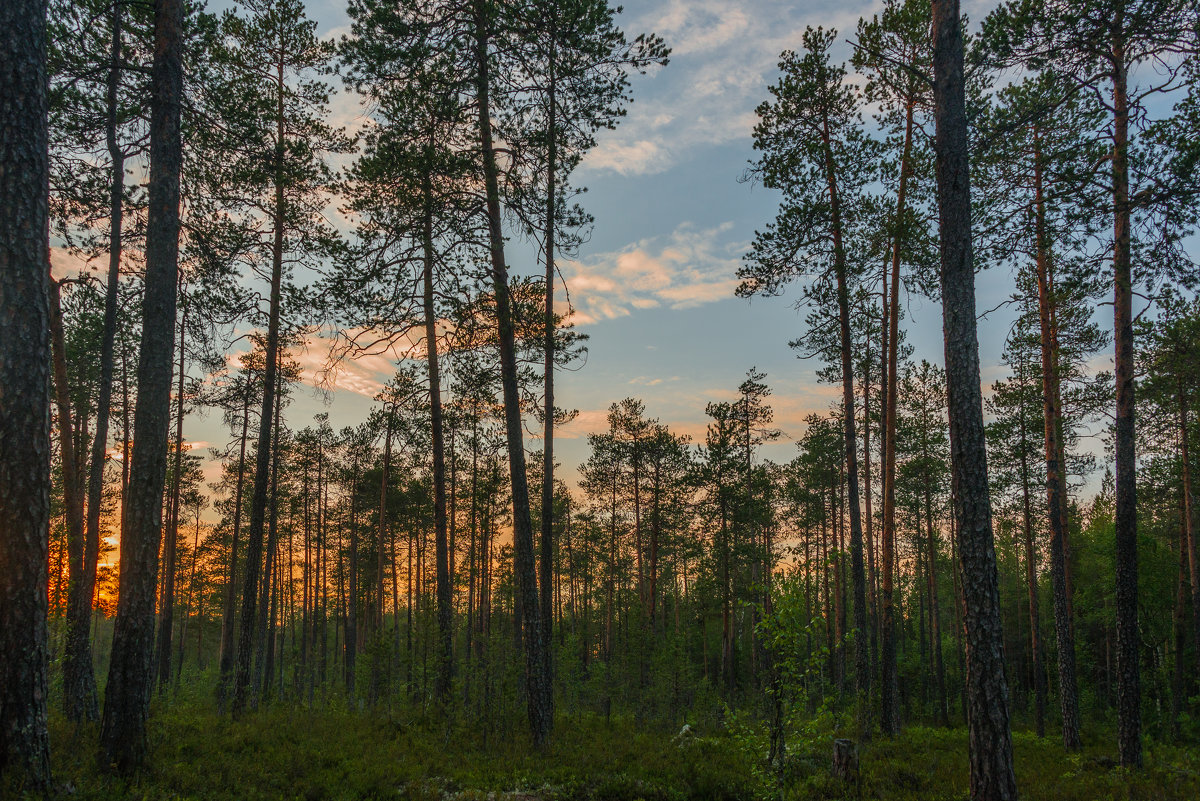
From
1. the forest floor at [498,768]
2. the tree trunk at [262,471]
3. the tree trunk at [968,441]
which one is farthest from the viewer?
the tree trunk at [262,471]

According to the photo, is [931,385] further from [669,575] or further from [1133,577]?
[669,575]

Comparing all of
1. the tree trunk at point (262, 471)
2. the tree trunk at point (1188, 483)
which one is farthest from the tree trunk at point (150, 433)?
the tree trunk at point (1188, 483)

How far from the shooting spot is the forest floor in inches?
257

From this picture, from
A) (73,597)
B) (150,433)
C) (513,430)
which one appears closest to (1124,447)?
(513,430)

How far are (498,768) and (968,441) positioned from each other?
8094 mm

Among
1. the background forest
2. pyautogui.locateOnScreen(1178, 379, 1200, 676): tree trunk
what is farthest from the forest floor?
pyautogui.locateOnScreen(1178, 379, 1200, 676): tree trunk

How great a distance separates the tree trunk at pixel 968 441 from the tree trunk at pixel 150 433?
9049 millimetres

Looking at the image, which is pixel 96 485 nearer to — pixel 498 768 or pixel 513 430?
pixel 513 430

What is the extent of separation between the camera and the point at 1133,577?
9.53 metres

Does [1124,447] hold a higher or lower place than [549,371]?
lower

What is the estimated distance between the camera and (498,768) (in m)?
8.48

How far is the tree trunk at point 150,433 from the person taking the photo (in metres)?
6.20

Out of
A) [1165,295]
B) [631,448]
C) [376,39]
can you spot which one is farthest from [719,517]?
[376,39]

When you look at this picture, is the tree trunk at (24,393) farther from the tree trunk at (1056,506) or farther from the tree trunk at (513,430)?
the tree trunk at (1056,506)
